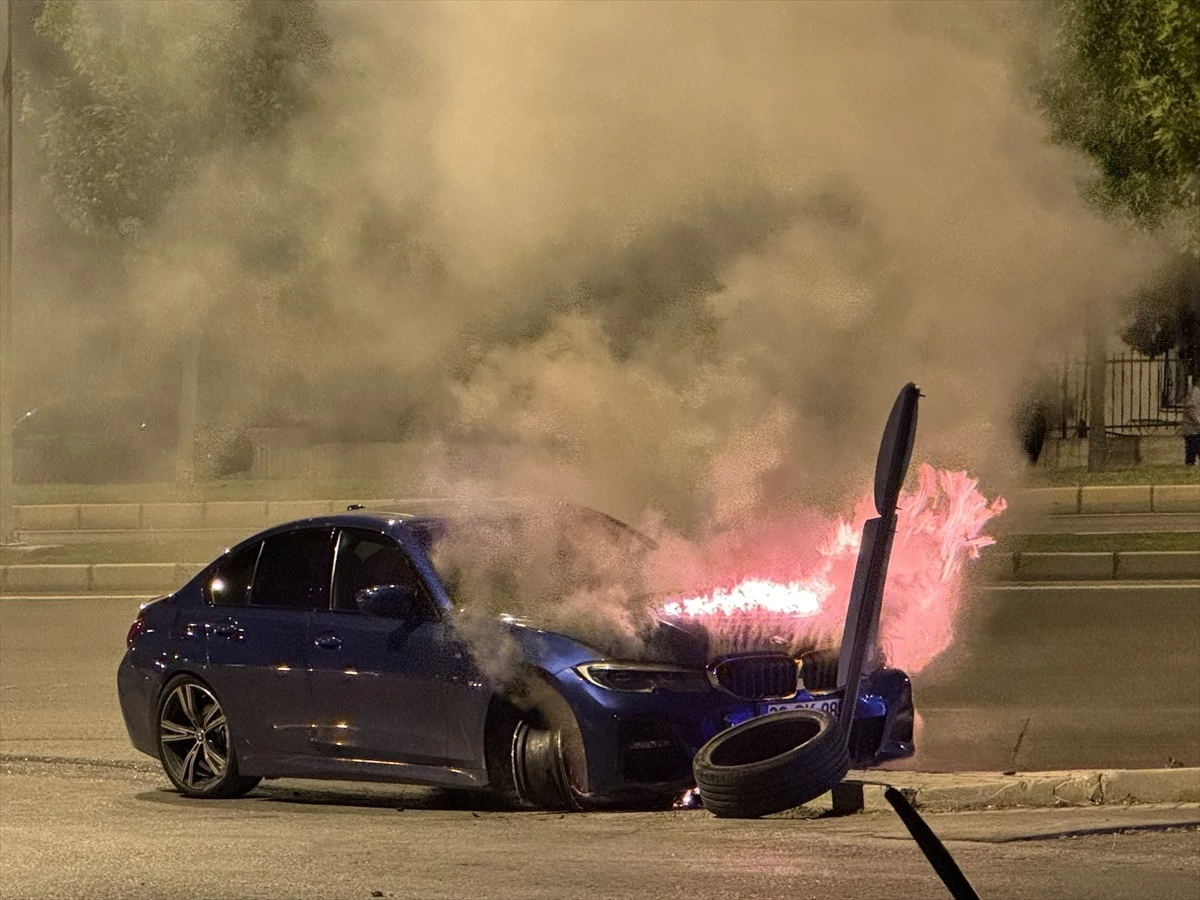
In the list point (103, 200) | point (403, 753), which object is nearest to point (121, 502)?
point (103, 200)

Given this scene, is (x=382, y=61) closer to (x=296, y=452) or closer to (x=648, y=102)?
(x=648, y=102)

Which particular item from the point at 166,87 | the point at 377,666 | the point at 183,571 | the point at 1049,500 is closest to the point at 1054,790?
the point at 1049,500

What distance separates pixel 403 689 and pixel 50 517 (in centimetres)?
2022

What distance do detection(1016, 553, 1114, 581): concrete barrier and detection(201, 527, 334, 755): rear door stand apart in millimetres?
10648

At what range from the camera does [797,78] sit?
162 inches

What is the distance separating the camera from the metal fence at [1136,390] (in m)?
4.48

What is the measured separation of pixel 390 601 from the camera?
5.85 m

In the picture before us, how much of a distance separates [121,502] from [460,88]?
2069cm


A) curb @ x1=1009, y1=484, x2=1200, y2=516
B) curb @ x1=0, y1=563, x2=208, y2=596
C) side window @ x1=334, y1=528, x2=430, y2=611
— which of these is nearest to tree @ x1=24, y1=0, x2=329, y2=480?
side window @ x1=334, y1=528, x2=430, y2=611

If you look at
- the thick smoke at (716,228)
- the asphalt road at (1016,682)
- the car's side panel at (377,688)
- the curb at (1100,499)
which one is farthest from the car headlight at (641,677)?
the asphalt road at (1016,682)

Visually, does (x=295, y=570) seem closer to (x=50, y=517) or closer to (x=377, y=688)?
(x=377, y=688)

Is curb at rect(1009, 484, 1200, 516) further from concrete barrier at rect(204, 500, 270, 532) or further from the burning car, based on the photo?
concrete barrier at rect(204, 500, 270, 532)

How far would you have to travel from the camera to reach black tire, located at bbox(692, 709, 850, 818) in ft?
6.19

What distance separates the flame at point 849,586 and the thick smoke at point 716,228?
0.38m
